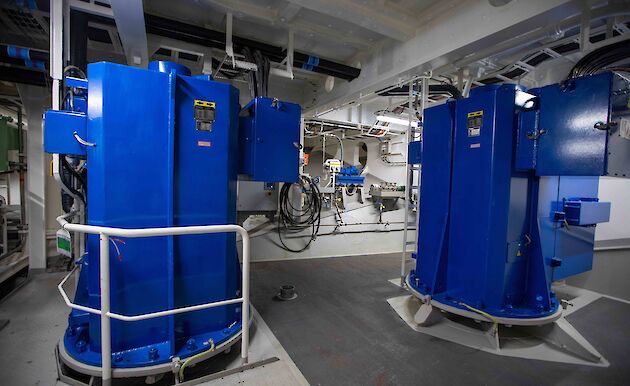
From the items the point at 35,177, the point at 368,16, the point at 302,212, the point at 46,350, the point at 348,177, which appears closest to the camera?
the point at 46,350

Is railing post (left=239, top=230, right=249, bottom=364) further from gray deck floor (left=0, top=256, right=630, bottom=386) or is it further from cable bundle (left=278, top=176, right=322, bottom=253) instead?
cable bundle (left=278, top=176, right=322, bottom=253)

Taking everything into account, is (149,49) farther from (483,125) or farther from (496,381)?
(496,381)

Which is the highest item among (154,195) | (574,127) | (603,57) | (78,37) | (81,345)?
(603,57)

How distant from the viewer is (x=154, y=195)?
1786 mm

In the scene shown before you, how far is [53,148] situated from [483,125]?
320 cm

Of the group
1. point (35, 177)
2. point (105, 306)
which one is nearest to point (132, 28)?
point (105, 306)

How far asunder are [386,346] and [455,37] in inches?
112

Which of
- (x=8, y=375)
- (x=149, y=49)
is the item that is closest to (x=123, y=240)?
(x=8, y=375)

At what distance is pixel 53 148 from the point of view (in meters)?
1.71

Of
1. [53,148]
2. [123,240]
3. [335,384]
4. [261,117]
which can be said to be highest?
[261,117]

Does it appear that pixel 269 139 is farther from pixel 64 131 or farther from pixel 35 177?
pixel 35 177

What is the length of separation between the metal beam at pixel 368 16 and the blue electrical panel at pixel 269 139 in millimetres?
864

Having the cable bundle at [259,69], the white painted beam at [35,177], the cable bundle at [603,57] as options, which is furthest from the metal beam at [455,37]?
the white painted beam at [35,177]

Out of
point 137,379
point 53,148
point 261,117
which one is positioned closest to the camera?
point 53,148
